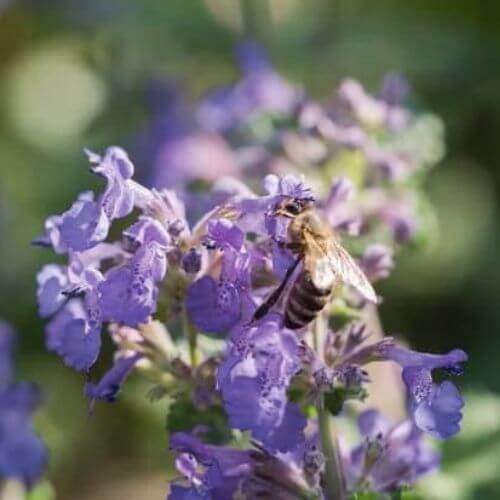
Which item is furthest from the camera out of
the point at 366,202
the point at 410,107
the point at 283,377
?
the point at 410,107

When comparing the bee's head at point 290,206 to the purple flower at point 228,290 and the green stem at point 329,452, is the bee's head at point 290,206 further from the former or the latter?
the green stem at point 329,452

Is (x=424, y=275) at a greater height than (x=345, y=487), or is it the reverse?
(x=424, y=275)

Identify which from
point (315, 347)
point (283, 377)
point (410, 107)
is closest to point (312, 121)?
point (410, 107)

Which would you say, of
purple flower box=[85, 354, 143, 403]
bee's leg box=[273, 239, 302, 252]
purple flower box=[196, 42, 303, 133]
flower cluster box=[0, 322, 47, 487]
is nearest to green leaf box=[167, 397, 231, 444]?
purple flower box=[85, 354, 143, 403]

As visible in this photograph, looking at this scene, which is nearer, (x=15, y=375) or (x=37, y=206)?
(x=15, y=375)

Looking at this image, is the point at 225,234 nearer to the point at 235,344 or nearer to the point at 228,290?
the point at 228,290

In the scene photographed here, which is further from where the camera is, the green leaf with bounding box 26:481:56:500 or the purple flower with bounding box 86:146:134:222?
the green leaf with bounding box 26:481:56:500

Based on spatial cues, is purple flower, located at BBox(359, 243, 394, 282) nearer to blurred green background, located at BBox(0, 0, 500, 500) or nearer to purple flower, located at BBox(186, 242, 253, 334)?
purple flower, located at BBox(186, 242, 253, 334)

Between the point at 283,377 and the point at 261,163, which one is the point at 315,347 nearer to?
the point at 283,377

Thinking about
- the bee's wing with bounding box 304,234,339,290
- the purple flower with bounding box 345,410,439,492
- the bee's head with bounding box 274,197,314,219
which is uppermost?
the bee's head with bounding box 274,197,314,219
